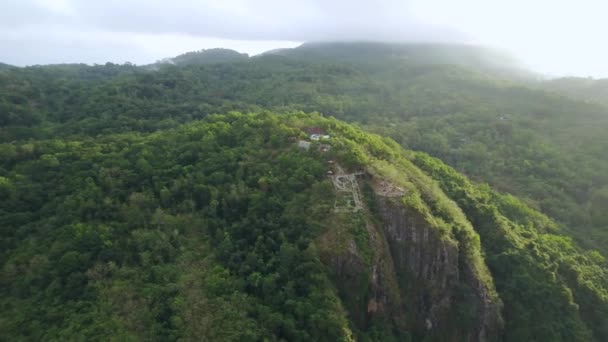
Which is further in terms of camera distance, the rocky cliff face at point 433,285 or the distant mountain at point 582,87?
the distant mountain at point 582,87

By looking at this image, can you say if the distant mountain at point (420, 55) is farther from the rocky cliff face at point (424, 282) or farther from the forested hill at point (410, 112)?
the rocky cliff face at point (424, 282)

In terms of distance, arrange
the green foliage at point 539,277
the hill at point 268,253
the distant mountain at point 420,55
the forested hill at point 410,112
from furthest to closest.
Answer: the distant mountain at point 420,55 → the forested hill at point 410,112 → the green foliage at point 539,277 → the hill at point 268,253

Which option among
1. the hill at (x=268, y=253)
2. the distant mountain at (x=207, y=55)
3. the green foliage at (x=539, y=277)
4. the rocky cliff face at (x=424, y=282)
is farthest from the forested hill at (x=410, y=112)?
the distant mountain at (x=207, y=55)

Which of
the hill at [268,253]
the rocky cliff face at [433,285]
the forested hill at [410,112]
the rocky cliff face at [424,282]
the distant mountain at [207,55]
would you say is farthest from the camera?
the distant mountain at [207,55]

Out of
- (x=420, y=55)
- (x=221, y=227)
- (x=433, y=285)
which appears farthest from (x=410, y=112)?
(x=420, y=55)

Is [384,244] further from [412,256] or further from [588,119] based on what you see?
[588,119]

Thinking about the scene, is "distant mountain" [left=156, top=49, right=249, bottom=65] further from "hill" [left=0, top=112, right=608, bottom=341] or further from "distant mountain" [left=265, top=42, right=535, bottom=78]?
"hill" [left=0, top=112, right=608, bottom=341]

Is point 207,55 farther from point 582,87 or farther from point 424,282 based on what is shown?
point 424,282

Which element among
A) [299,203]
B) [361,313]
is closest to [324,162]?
[299,203]
